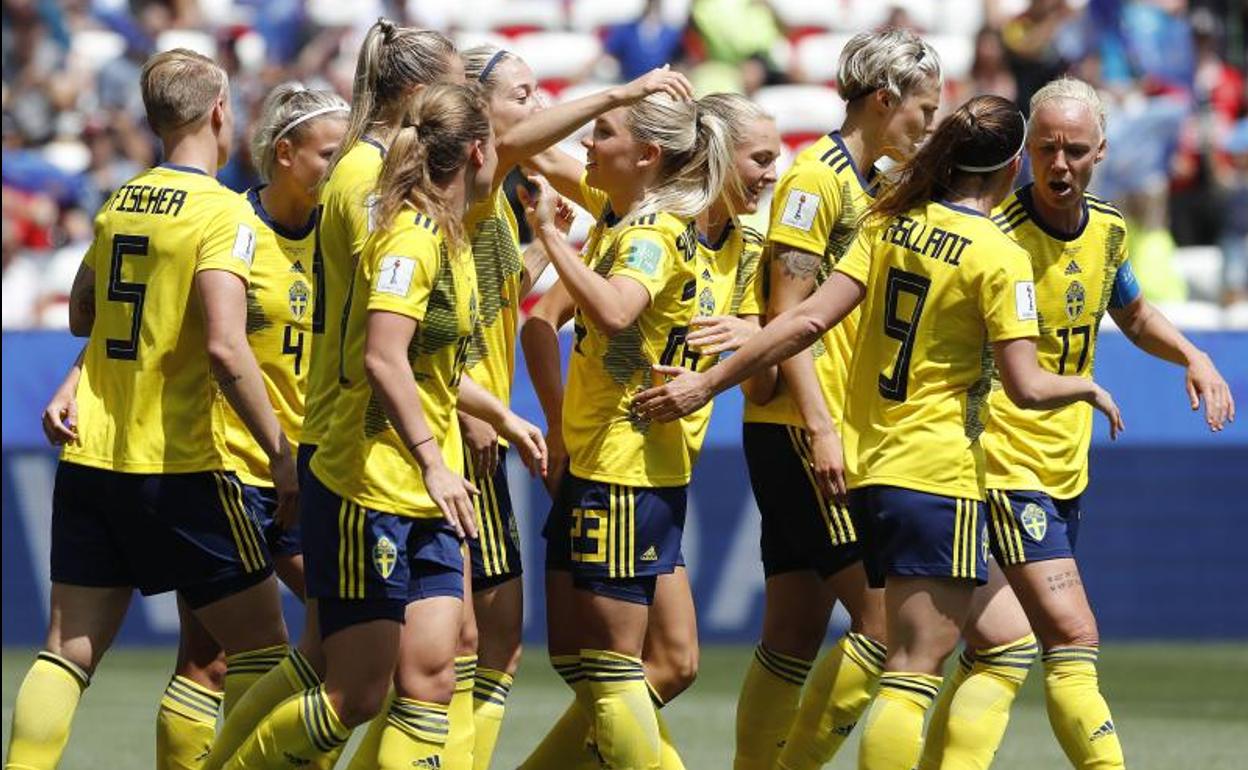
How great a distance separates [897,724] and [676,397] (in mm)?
1067

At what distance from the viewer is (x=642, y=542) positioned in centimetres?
612

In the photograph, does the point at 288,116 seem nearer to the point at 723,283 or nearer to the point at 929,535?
the point at 723,283

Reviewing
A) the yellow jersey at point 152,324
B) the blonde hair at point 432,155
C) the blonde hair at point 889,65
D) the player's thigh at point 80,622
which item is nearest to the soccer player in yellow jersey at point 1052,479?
the blonde hair at point 889,65

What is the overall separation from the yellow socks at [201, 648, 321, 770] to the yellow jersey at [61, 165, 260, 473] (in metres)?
0.76

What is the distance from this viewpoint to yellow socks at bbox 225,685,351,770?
5379 millimetres

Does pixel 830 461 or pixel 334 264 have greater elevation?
pixel 334 264

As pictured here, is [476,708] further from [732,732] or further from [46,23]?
[46,23]

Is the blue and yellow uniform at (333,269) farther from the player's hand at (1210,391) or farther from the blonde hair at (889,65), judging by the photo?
the player's hand at (1210,391)

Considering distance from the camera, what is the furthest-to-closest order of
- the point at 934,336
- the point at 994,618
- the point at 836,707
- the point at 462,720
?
1. the point at 836,707
2. the point at 994,618
3. the point at 462,720
4. the point at 934,336

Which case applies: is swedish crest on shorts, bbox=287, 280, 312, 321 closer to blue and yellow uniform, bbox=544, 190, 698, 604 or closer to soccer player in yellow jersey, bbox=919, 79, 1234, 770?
blue and yellow uniform, bbox=544, 190, 698, 604

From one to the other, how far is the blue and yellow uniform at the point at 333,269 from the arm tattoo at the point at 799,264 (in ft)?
4.75

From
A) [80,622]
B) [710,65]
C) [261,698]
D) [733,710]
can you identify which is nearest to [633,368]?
[261,698]

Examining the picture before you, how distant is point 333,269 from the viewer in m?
5.62

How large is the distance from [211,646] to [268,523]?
0.42 meters
